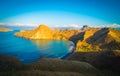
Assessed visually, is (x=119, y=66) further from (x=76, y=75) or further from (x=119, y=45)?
(x=119, y=45)

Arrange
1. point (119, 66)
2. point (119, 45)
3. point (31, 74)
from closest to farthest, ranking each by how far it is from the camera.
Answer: point (31, 74) < point (119, 66) < point (119, 45)

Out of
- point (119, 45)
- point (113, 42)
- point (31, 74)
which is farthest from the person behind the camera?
point (113, 42)

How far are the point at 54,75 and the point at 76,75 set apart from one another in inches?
130

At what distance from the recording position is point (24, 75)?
1866cm

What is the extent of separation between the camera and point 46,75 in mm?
19688

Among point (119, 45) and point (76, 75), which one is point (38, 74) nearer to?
point (76, 75)

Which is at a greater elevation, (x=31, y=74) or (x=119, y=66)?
(x=31, y=74)

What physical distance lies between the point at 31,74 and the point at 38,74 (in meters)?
0.87

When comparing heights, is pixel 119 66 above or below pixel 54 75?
below

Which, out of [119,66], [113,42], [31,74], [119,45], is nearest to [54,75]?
[31,74]

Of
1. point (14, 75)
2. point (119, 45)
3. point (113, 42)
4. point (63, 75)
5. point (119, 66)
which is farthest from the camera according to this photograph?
point (113, 42)

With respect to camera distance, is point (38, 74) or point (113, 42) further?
point (113, 42)

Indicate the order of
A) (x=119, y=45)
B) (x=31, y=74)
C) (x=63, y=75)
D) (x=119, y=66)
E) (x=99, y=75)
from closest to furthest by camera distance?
(x=31, y=74) < (x=63, y=75) < (x=99, y=75) < (x=119, y=66) < (x=119, y=45)

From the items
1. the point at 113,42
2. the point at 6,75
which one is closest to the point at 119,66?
the point at 6,75
